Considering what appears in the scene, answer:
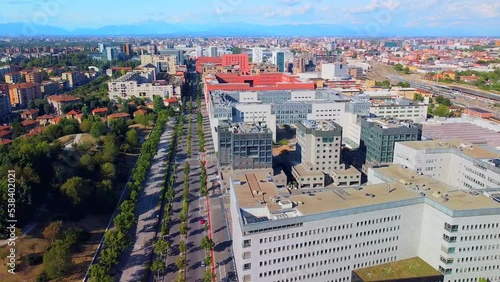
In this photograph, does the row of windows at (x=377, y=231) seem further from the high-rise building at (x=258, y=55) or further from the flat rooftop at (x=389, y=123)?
the high-rise building at (x=258, y=55)

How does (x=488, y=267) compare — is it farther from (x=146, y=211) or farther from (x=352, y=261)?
(x=146, y=211)

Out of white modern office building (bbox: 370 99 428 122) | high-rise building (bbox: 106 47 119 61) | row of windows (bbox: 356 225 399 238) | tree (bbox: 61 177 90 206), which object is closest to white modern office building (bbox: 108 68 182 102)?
white modern office building (bbox: 370 99 428 122)

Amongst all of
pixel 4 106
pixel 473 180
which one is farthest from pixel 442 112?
pixel 4 106

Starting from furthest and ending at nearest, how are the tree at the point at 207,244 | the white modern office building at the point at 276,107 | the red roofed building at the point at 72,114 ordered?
the red roofed building at the point at 72,114 → the white modern office building at the point at 276,107 → the tree at the point at 207,244

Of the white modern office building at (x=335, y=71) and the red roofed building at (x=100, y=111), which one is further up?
the white modern office building at (x=335, y=71)

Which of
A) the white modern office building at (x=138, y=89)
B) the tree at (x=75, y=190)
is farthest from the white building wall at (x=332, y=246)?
the white modern office building at (x=138, y=89)

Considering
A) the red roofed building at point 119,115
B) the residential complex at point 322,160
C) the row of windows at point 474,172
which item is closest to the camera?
the row of windows at point 474,172

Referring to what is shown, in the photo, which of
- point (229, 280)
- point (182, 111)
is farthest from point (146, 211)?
point (182, 111)
